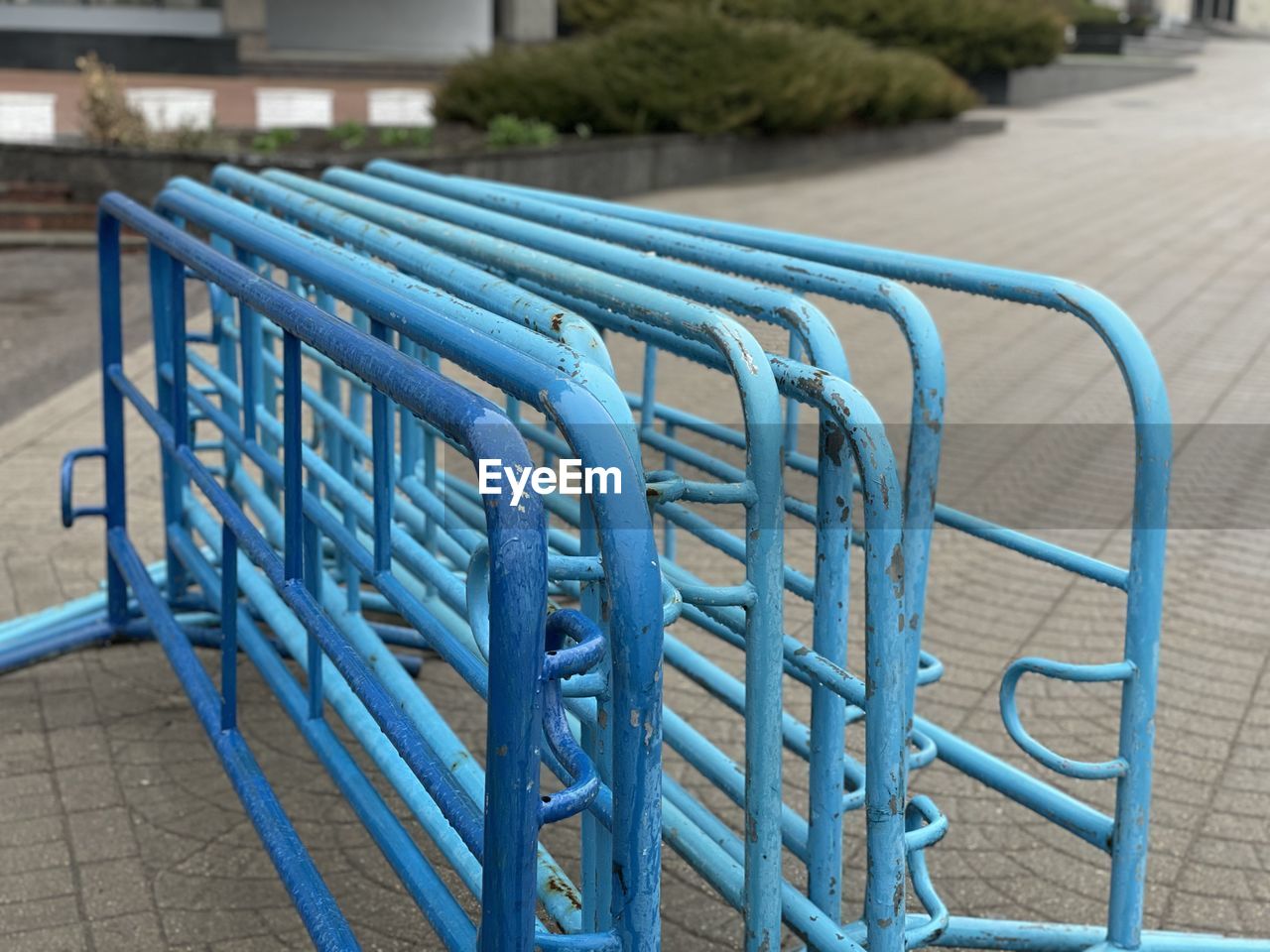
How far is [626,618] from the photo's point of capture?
1.71 meters

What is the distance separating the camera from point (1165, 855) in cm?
357

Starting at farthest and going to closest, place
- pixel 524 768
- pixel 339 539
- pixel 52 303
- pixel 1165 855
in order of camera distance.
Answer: pixel 52 303, pixel 1165 855, pixel 339 539, pixel 524 768

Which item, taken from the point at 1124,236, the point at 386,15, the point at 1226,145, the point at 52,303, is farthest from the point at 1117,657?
the point at 386,15

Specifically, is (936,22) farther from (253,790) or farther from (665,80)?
(253,790)

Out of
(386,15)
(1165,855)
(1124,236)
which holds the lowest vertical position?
(1165,855)

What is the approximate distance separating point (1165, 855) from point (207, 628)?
2670 mm

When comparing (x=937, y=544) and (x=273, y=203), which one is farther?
(x=937, y=544)

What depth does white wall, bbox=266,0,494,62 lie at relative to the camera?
28.8m

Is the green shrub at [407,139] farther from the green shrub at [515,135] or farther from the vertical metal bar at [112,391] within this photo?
the vertical metal bar at [112,391]

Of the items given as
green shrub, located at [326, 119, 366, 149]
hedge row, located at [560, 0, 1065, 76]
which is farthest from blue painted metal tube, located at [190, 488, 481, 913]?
hedge row, located at [560, 0, 1065, 76]

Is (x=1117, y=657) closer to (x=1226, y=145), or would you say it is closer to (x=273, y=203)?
(x=273, y=203)

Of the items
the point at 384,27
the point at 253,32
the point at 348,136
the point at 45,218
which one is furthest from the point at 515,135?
the point at 384,27

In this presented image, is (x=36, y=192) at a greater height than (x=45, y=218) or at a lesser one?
greater

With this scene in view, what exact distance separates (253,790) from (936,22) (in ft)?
72.4
